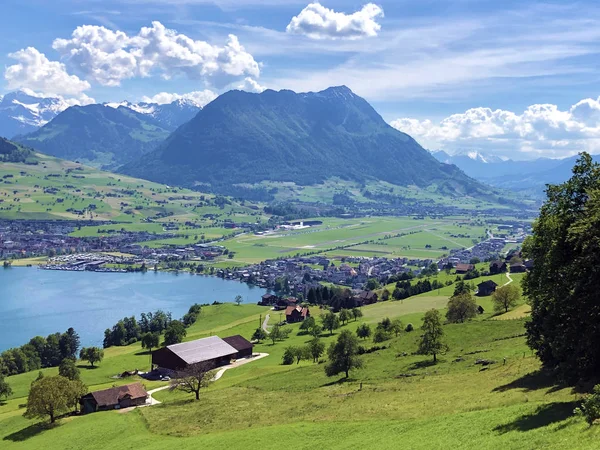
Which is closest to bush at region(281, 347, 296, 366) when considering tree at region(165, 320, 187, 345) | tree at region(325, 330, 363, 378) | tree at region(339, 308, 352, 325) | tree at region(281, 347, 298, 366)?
tree at region(281, 347, 298, 366)

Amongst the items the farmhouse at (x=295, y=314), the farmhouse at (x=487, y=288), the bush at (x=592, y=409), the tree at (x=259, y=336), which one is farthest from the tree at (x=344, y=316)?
the bush at (x=592, y=409)

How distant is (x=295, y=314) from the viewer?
149m

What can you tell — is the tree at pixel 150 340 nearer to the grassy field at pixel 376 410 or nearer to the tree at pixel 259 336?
the tree at pixel 259 336

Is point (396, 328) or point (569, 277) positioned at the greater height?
point (569, 277)

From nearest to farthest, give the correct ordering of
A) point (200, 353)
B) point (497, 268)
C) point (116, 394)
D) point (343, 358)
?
point (343, 358) < point (116, 394) < point (200, 353) < point (497, 268)

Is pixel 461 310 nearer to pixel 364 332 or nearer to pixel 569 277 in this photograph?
pixel 364 332

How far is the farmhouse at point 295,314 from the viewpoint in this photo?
14738cm

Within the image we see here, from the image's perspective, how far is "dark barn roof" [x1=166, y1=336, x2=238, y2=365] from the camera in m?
96.0

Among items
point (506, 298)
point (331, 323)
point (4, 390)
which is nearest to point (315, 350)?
point (331, 323)

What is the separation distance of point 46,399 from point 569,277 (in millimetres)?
54957

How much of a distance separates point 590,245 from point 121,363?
95.1 m

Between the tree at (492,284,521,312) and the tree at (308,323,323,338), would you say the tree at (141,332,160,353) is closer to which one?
the tree at (308,323,323,338)

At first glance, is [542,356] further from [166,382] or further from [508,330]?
[166,382]

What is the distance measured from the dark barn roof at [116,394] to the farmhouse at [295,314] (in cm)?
7689
